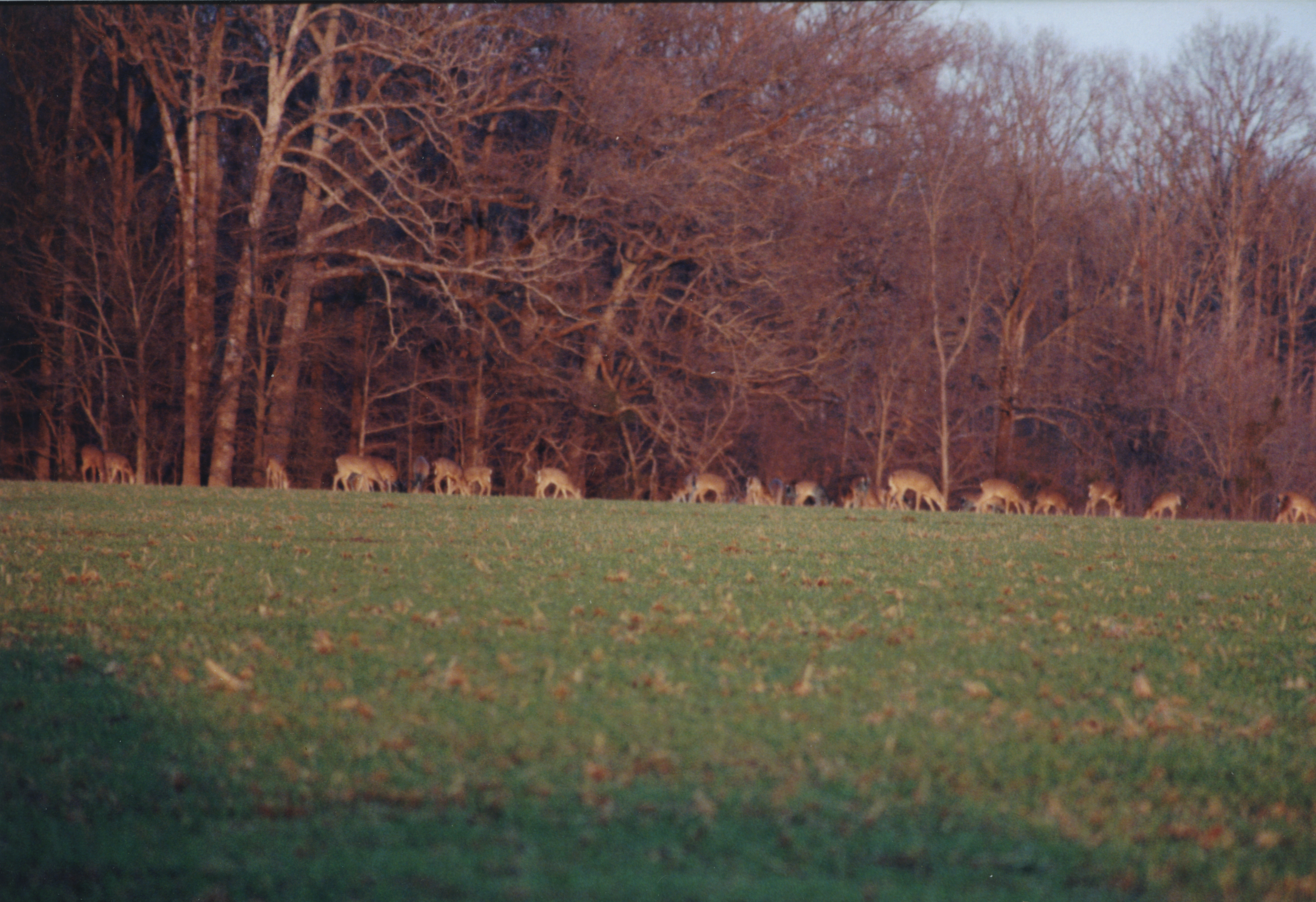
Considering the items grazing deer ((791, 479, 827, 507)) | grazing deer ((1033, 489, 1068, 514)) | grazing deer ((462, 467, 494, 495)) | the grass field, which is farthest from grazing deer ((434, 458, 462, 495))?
the grass field

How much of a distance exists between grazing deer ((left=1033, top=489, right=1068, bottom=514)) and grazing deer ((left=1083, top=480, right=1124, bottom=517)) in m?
0.67

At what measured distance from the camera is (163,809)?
119 inches

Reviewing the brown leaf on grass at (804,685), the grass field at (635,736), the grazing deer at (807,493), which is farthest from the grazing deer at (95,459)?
the brown leaf on grass at (804,685)

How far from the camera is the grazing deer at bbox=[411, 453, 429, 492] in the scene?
28062 mm

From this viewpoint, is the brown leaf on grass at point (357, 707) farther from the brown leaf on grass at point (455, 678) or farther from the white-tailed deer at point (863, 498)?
Result: the white-tailed deer at point (863, 498)

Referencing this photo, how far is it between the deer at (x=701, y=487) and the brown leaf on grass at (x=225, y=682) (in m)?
23.0

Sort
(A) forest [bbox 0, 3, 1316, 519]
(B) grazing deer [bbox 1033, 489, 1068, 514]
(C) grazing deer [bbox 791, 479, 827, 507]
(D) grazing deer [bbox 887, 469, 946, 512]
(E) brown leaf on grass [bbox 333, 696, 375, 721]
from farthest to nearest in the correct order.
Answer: (C) grazing deer [bbox 791, 479, 827, 507] < (D) grazing deer [bbox 887, 469, 946, 512] < (B) grazing deer [bbox 1033, 489, 1068, 514] < (A) forest [bbox 0, 3, 1316, 519] < (E) brown leaf on grass [bbox 333, 696, 375, 721]

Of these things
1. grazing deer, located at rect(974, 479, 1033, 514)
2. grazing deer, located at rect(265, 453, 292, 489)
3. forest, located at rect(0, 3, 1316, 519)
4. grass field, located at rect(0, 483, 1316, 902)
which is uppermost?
forest, located at rect(0, 3, 1316, 519)

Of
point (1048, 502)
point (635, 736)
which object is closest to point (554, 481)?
point (1048, 502)

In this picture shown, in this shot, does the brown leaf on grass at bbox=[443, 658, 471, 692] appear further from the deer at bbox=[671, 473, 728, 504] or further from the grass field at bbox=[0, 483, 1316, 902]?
the deer at bbox=[671, 473, 728, 504]

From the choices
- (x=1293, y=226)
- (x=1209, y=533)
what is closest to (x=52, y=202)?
(x=1209, y=533)

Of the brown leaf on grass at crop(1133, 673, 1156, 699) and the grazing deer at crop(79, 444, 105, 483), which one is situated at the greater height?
the grazing deer at crop(79, 444, 105, 483)

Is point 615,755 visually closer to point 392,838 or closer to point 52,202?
point 392,838

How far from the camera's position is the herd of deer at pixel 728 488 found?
24.8 meters
